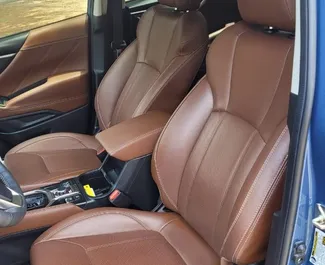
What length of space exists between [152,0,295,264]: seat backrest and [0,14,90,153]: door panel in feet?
3.62

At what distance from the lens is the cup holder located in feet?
6.57

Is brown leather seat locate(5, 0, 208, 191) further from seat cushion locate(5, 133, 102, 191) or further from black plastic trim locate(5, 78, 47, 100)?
black plastic trim locate(5, 78, 47, 100)

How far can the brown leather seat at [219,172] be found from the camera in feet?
4.54

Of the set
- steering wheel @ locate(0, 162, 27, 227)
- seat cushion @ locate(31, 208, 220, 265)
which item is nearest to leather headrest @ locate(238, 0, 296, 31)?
seat cushion @ locate(31, 208, 220, 265)

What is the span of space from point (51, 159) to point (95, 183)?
0.30m

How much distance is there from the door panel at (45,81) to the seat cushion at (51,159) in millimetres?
275

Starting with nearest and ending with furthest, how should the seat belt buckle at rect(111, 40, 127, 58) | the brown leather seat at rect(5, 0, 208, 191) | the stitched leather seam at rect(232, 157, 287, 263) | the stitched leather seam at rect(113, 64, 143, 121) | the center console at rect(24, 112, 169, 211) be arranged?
the stitched leather seam at rect(232, 157, 287, 263), the center console at rect(24, 112, 169, 211), the brown leather seat at rect(5, 0, 208, 191), the stitched leather seam at rect(113, 64, 143, 121), the seat belt buckle at rect(111, 40, 127, 58)

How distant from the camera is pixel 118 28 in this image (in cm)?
281

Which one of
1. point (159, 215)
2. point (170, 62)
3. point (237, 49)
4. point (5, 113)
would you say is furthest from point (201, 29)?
point (5, 113)

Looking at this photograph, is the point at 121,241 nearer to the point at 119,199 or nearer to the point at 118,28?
the point at 119,199

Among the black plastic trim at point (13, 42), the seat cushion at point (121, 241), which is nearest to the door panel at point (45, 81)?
the black plastic trim at point (13, 42)

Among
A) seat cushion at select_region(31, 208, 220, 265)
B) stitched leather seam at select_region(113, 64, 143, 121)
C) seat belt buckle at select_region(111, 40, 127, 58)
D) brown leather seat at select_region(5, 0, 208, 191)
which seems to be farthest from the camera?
seat belt buckle at select_region(111, 40, 127, 58)

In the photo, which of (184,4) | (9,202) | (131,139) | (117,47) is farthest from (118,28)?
(9,202)

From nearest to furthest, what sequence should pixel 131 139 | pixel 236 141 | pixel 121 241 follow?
1. pixel 236 141
2. pixel 121 241
3. pixel 131 139
